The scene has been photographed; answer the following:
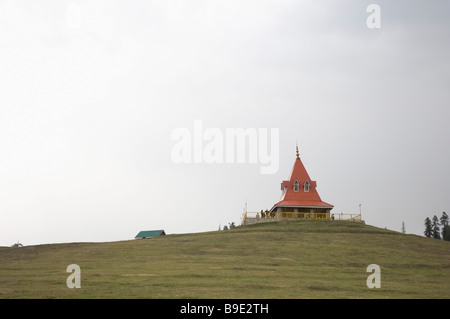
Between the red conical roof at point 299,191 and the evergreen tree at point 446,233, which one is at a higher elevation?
the red conical roof at point 299,191

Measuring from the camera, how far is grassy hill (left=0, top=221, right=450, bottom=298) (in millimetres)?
23953

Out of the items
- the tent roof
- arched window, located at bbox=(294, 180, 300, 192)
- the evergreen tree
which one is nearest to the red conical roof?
arched window, located at bbox=(294, 180, 300, 192)

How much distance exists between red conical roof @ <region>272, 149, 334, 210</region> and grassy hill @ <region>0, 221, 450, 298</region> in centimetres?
1249

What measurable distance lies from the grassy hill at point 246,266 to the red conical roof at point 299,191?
12485 mm

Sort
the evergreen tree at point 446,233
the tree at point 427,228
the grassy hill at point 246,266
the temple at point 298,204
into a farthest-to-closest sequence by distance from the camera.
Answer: the tree at point 427,228 → the evergreen tree at point 446,233 → the temple at point 298,204 → the grassy hill at point 246,266

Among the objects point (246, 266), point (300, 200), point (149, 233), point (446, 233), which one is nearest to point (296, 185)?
point (300, 200)

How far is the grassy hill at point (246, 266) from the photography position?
24.0 meters

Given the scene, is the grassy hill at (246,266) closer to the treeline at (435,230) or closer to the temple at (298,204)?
the temple at (298,204)

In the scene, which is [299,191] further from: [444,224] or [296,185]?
[444,224]

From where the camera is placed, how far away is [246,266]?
107 ft

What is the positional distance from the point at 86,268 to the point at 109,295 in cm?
1144

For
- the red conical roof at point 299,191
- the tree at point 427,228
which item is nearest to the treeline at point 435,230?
the tree at point 427,228

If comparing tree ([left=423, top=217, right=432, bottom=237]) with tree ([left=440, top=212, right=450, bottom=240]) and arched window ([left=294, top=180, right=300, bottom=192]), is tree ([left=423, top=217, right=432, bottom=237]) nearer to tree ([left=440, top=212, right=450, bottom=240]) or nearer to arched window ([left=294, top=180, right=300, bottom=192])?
tree ([left=440, top=212, right=450, bottom=240])
